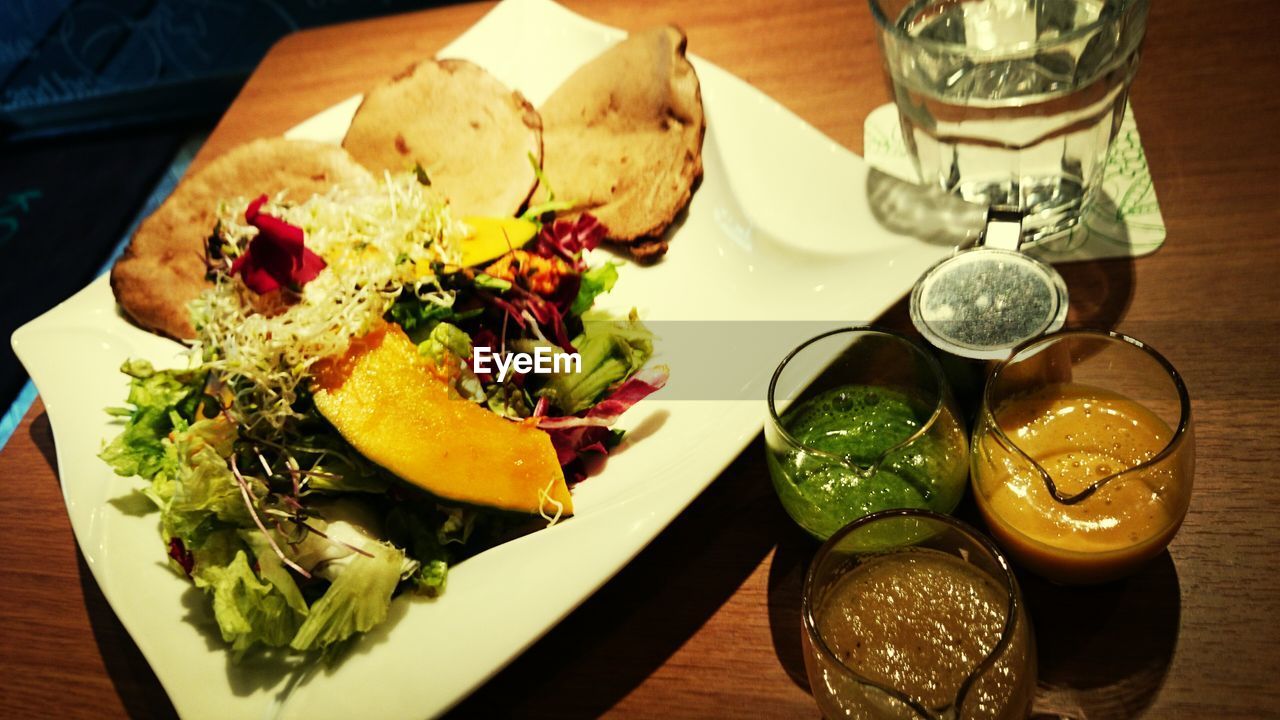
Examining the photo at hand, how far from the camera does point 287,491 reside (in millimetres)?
1500

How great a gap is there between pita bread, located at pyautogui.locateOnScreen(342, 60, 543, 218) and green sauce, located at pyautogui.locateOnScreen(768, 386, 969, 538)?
885 mm

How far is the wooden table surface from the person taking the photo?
120cm

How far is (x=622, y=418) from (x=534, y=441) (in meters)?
0.19

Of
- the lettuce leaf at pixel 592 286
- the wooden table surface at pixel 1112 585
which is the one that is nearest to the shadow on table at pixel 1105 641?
the wooden table surface at pixel 1112 585

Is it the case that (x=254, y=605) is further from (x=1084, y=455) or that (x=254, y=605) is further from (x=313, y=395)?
(x=1084, y=455)

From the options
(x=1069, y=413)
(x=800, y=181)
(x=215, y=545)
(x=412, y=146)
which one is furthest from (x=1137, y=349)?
(x=412, y=146)

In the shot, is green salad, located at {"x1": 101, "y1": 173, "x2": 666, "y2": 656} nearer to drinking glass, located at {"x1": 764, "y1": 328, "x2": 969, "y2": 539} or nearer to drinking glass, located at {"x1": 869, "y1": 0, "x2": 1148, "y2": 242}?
drinking glass, located at {"x1": 764, "y1": 328, "x2": 969, "y2": 539}

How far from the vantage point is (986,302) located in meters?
1.41

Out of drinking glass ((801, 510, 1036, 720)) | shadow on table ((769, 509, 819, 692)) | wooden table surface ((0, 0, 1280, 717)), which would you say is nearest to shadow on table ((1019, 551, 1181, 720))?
wooden table surface ((0, 0, 1280, 717))

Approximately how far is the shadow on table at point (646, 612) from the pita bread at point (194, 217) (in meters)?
1.00

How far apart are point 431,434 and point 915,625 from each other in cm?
75

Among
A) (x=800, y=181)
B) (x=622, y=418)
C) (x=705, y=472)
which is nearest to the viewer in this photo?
(x=705, y=472)

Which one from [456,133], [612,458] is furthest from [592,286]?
[456,133]

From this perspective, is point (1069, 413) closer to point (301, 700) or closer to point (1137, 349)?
point (1137, 349)
